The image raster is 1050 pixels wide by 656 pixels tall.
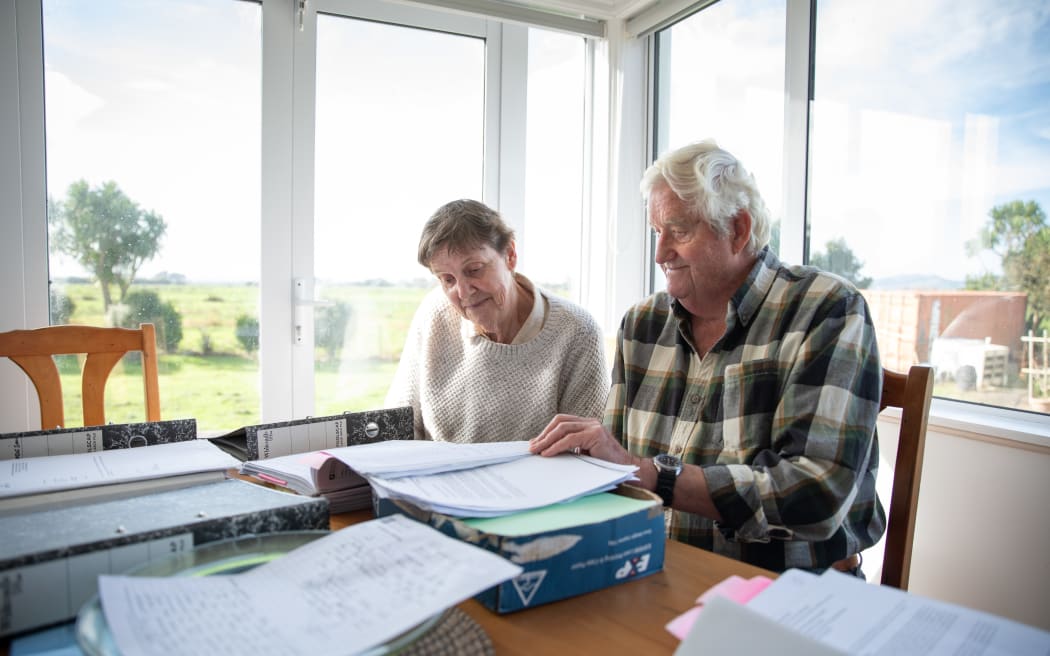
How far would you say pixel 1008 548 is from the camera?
169cm

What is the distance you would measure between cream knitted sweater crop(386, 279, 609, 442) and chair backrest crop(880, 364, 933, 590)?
69 centimetres

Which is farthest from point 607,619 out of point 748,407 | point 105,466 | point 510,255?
point 510,255

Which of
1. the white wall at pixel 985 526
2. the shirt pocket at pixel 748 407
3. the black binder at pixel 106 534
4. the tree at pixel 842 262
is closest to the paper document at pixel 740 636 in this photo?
the black binder at pixel 106 534

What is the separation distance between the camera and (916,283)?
201 cm

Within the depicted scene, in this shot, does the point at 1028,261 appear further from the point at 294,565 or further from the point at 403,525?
the point at 294,565

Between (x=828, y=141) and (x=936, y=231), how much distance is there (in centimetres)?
49

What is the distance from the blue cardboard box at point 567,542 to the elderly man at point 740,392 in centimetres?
24

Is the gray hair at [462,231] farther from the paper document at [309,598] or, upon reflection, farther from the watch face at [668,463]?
the paper document at [309,598]

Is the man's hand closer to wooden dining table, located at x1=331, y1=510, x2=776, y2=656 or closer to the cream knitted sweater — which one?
wooden dining table, located at x1=331, y1=510, x2=776, y2=656

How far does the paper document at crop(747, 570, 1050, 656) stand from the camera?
55cm

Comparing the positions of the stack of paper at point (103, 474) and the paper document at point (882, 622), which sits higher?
the stack of paper at point (103, 474)

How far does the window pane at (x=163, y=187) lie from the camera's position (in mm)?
2324

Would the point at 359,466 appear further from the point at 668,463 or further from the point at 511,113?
the point at 511,113

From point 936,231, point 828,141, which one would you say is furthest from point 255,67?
point 936,231
